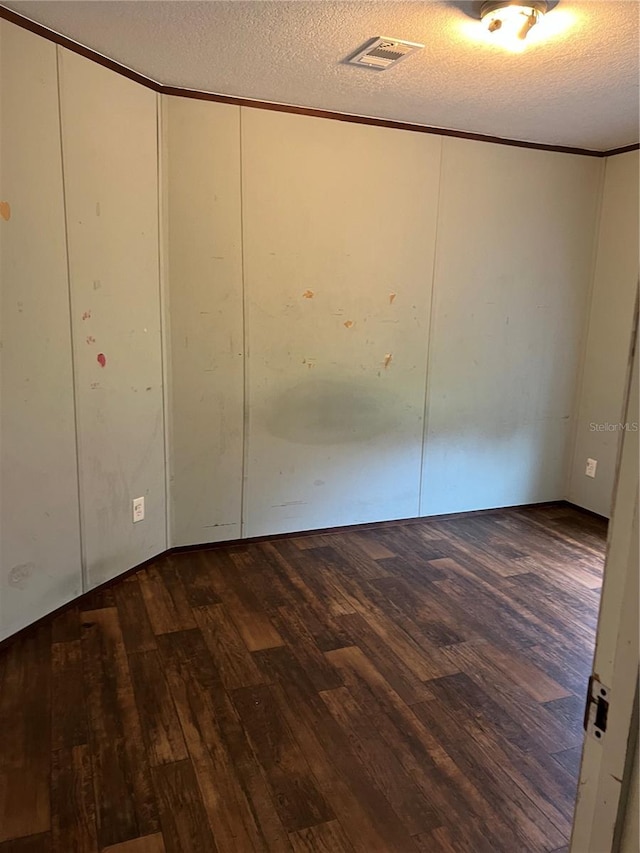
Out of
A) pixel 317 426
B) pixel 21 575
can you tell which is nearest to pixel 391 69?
pixel 317 426

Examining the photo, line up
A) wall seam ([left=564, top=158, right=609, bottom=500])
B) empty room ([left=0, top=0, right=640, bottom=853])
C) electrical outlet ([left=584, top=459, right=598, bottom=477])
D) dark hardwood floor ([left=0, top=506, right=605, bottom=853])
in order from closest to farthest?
dark hardwood floor ([left=0, top=506, right=605, bottom=853])
empty room ([left=0, top=0, right=640, bottom=853])
wall seam ([left=564, top=158, right=609, bottom=500])
electrical outlet ([left=584, top=459, right=598, bottom=477])

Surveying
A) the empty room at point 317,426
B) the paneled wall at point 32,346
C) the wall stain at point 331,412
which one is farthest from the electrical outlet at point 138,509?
the wall stain at point 331,412

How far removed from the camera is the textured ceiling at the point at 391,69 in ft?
6.87

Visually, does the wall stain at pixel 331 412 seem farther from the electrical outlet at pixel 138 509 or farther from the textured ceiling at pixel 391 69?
the textured ceiling at pixel 391 69

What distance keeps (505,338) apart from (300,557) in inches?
79.0

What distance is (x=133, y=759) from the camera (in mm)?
1918

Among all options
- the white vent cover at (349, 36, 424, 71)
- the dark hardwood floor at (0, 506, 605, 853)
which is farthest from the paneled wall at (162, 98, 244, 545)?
the white vent cover at (349, 36, 424, 71)

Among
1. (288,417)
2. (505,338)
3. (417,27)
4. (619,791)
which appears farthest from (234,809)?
(505,338)

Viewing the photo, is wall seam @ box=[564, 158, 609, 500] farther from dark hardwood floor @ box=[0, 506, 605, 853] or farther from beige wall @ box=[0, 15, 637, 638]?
dark hardwood floor @ box=[0, 506, 605, 853]

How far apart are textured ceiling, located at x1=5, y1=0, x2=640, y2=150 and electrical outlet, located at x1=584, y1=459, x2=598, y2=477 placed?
2151 millimetres

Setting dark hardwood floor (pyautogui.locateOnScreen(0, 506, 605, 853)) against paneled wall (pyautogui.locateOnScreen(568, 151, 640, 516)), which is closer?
dark hardwood floor (pyautogui.locateOnScreen(0, 506, 605, 853))

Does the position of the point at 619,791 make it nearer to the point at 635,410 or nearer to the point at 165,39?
the point at 635,410

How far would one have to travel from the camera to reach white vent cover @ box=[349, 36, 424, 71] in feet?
7.62

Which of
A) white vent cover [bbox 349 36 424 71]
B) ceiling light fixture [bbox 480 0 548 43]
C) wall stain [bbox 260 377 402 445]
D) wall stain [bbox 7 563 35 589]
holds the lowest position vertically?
wall stain [bbox 7 563 35 589]
